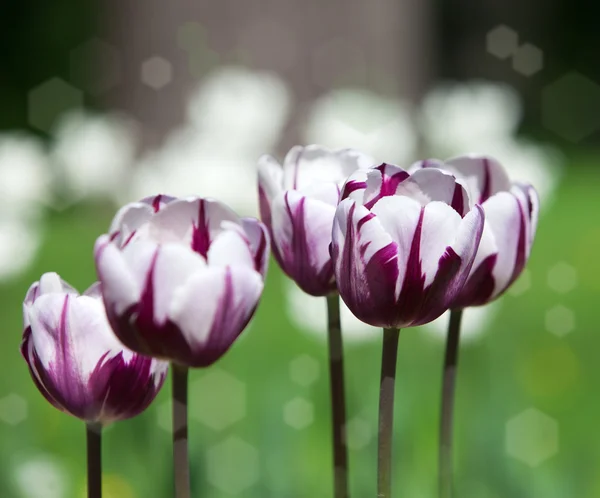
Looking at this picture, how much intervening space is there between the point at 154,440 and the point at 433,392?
1.38 ft

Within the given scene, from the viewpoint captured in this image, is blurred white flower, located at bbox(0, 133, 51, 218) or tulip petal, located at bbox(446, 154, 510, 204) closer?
tulip petal, located at bbox(446, 154, 510, 204)

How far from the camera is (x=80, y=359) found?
51 centimetres

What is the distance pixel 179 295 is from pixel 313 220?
12 centimetres

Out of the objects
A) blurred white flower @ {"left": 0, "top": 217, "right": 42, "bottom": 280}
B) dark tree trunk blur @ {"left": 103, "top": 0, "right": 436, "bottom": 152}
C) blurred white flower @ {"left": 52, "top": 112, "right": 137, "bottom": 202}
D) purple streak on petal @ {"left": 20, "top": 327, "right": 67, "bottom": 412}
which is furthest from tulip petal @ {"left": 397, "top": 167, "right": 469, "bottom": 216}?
dark tree trunk blur @ {"left": 103, "top": 0, "right": 436, "bottom": 152}

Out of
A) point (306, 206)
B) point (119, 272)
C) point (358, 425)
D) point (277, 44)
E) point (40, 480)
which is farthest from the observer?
point (277, 44)

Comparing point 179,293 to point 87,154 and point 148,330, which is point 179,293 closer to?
point 148,330

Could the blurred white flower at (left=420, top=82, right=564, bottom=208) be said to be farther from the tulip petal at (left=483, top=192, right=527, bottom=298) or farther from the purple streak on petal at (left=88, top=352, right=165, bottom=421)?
the purple streak on petal at (left=88, top=352, right=165, bottom=421)

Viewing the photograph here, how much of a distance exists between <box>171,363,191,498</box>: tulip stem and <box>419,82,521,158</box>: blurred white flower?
3.36 ft

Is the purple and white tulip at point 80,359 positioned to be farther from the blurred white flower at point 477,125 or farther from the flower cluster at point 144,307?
the blurred white flower at point 477,125

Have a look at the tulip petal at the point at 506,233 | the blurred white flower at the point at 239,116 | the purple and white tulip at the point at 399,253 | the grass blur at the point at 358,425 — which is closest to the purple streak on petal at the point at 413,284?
the purple and white tulip at the point at 399,253

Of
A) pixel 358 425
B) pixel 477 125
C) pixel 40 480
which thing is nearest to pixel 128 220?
pixel 40 480

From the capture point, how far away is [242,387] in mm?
1357

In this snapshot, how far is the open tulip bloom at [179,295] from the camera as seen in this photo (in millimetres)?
450

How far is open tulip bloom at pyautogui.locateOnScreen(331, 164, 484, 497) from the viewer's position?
0.48 meters
